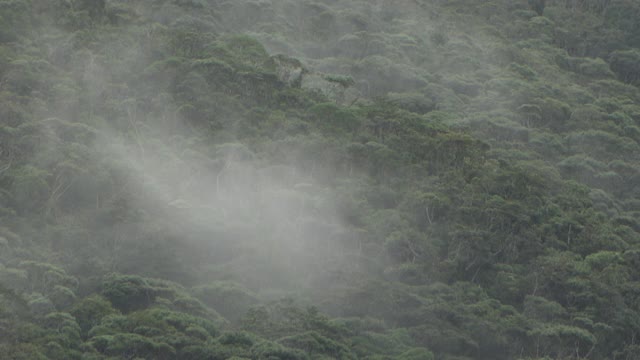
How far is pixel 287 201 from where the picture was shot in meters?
35.9

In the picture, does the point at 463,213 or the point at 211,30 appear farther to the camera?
the point at 211,30

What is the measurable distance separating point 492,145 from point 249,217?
1434 cm

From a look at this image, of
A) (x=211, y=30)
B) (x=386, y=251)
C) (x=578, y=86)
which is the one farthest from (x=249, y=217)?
(x=578, y=86)

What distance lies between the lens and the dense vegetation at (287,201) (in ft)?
97.0

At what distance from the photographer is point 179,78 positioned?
A: 43656 millimetres

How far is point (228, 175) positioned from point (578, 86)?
1027 inches

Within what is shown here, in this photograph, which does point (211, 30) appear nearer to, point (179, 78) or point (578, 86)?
point (179, 78)

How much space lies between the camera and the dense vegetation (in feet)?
97.0

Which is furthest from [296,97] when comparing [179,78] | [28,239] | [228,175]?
[28,239]

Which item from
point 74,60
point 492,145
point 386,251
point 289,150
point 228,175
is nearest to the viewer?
point 386,251

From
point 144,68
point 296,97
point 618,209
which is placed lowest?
point 618,209

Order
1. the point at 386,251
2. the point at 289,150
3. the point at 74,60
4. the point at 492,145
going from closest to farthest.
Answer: the point at 386,251, the point at 289,150, the point at 74,60, the point at 492,145

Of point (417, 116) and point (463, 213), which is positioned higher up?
point (417, 116)

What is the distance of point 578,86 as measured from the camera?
56781 millimetres
